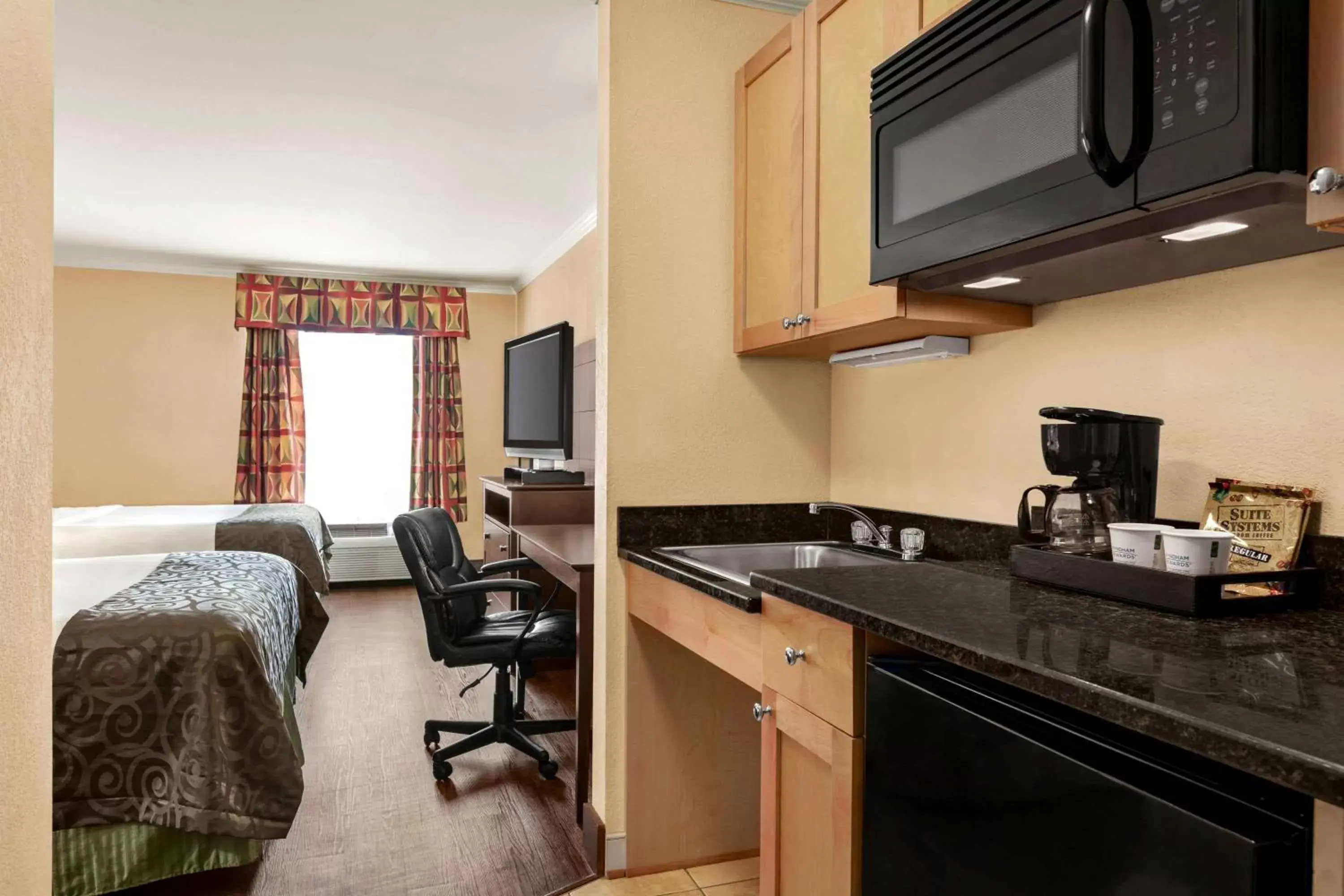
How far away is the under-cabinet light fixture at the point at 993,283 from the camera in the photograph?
1582 mm

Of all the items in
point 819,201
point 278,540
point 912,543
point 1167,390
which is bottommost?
point 278,540

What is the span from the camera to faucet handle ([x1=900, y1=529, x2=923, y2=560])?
205 centimetres

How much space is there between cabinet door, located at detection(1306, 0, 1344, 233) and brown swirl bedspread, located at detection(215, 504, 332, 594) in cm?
453

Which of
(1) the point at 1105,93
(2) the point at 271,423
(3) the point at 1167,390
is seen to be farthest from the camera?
(2) the point at 271,423

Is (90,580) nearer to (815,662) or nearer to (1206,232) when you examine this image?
(815,662)

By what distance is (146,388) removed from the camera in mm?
6316

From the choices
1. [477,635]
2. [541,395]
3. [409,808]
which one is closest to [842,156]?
[477,635]

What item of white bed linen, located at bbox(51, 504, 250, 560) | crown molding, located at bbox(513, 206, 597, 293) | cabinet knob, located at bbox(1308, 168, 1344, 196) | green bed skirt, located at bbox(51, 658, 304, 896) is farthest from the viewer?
crown molding, located at bbox(513, 206, 597, 293)

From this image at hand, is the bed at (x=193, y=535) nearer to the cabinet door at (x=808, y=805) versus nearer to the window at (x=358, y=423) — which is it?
the window at (x=358, y=423)

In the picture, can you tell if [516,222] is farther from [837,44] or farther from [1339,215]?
[1339,215]

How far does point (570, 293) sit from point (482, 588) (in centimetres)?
302

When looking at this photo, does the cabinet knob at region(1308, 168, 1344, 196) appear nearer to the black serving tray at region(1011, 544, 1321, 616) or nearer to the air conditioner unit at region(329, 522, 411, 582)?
the black serving tray at region(1011, 544, 1321, 616)

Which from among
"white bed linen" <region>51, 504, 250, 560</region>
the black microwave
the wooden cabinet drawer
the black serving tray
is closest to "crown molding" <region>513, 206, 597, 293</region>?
"white bed linen" <region>51, 504, 250, 560</region>

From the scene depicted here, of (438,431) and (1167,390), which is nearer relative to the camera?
(1167,390)
